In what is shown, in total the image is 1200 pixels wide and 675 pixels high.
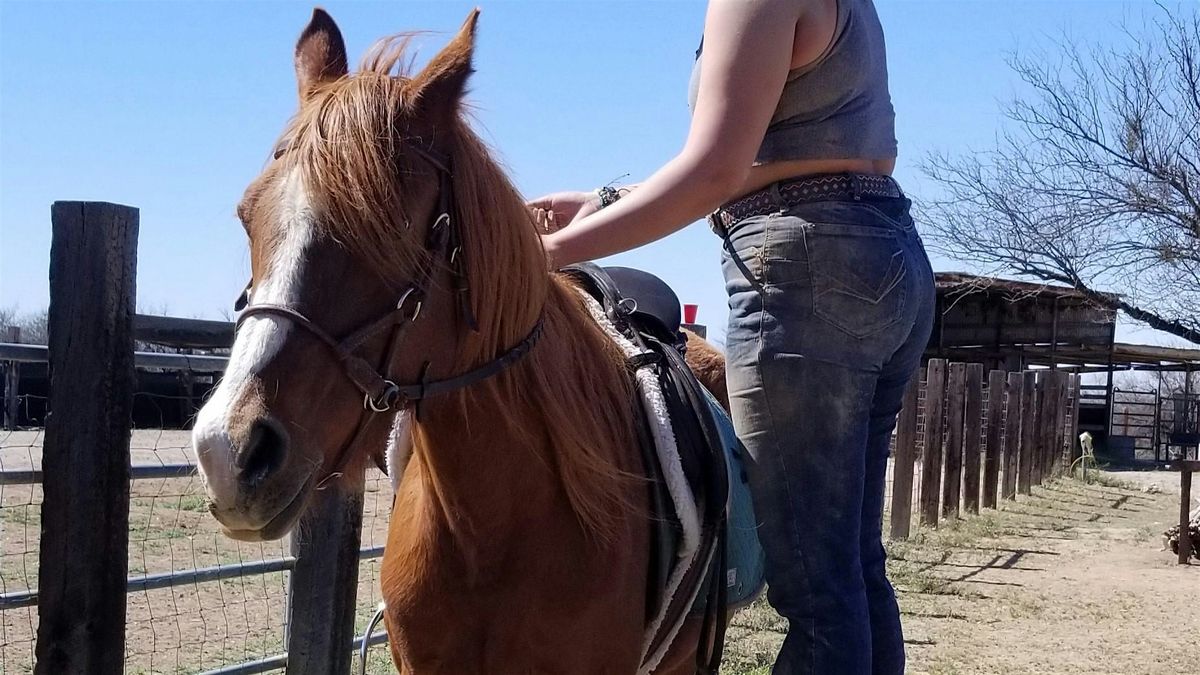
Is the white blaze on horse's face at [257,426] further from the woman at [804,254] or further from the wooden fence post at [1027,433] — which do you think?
the wooden fence post at [1027,433]

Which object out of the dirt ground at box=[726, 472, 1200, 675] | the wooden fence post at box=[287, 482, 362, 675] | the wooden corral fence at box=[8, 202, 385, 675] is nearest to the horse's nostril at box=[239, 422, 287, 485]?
the wooden corral fence at box=[8, 202, 385, 675]

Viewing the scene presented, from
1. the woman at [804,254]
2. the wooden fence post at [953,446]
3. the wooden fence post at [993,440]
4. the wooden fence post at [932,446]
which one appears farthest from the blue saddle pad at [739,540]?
the wooden fence post at [993,440]

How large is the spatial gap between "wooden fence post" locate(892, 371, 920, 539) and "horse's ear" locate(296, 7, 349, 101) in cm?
870

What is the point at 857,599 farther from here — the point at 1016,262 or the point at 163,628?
the point at 1016,262

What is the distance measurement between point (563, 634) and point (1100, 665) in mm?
5342

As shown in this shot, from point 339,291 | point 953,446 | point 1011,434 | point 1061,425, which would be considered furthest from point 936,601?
point 1061,425

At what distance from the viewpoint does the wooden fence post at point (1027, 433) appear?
1545cm

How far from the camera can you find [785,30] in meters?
2.12

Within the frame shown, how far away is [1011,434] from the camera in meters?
14.6

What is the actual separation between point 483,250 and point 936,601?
22.4 ft

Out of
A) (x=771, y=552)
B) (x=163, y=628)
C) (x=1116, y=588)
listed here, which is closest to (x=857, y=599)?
(x=771, y=552)

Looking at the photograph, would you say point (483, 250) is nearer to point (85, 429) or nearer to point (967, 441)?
point (85, 429)

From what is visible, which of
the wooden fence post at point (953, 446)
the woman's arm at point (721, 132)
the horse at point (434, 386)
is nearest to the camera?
the horse at point (434, 386)

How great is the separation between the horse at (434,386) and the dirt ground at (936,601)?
6.84 feet
